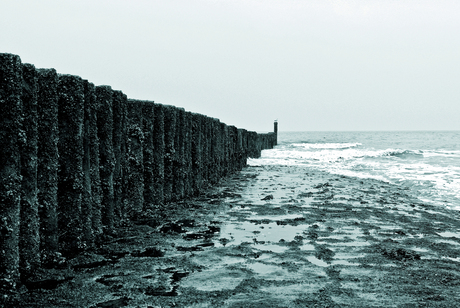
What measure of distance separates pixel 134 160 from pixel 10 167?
271 centimetres

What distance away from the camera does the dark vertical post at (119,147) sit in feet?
16.1

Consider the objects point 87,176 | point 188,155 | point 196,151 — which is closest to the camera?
point 87,176

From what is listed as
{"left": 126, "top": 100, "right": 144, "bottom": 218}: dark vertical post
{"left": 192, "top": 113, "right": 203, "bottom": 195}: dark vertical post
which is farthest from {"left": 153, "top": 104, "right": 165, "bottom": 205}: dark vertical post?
{"left": 192, "top": 113, "right": 203, "bottom": 195}: dark vertical post

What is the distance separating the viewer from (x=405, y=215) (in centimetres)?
699

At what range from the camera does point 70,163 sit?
3.96 metres

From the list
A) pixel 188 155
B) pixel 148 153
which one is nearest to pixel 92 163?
pixel 148 153

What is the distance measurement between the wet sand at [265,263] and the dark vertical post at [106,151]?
35 centimetres

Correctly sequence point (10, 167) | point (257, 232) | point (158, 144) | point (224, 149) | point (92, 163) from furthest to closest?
point (224, 149) < point (158, 144) < point (257, 232) < point (92, 163) < point (10, 167)

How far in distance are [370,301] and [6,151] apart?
2.93 meters

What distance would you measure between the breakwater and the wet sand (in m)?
0.24

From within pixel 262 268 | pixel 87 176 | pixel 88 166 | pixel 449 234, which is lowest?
pixel 449 234

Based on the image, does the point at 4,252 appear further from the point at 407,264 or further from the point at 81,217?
the point at 407,264

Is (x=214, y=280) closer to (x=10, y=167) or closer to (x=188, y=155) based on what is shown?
(x=10, y=167)

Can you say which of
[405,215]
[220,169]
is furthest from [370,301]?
[220,169]
